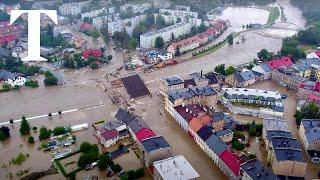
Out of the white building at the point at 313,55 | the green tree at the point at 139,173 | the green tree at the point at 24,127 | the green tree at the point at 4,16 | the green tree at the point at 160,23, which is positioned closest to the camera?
the green tree at the point at 139,173

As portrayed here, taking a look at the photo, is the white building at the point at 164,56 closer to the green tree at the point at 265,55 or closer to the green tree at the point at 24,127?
the green tree at the point at 265,55

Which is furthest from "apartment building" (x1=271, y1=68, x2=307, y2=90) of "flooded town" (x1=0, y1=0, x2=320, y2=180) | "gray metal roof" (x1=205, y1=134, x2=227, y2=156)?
"gray metal roof" (x1=205, y1=134, x2=227, y2=156)

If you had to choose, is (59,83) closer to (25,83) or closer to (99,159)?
Result: (25,83)

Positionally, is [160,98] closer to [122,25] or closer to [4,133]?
[4,133]

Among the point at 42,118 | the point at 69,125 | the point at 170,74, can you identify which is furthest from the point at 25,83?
the point at 170,74

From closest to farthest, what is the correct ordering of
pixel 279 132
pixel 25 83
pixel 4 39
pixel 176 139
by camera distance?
1. pixel 279 132
2. pixel 176 139
3. pixel 25 83
4. pixel 4 39

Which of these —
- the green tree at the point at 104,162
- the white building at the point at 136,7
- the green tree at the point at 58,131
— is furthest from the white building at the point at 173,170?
the white building at the point at 136,7

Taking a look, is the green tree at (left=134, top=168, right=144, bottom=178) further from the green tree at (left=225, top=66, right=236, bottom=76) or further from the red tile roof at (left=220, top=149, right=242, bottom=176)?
the green tree at (left=225, top=66, right=236, bottom=76)
